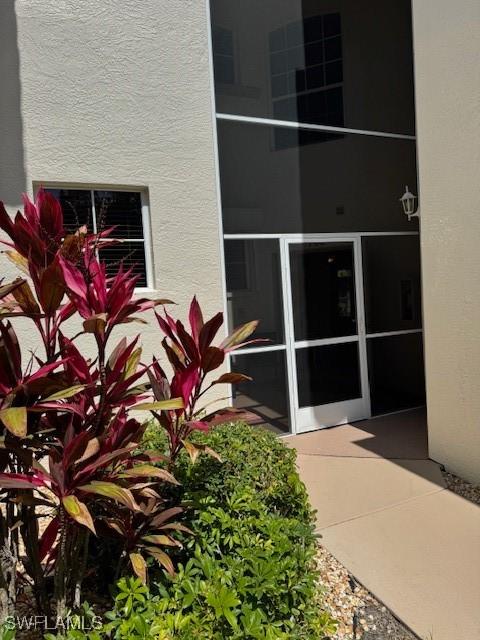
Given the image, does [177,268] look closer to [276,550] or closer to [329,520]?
[329,520]

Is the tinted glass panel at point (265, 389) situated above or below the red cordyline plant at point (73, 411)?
below

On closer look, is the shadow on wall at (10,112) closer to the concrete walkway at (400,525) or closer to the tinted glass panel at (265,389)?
the tinted glass panel at (265,389)

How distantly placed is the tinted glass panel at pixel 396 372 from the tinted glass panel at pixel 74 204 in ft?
14.3

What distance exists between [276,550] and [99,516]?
89 cm

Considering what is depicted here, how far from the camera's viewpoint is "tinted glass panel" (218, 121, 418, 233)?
6.23 metres

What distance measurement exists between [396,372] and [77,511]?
21.6 feet

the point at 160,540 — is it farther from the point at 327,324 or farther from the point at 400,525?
the point at 327,324

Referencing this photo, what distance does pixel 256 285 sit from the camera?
6.35 meters

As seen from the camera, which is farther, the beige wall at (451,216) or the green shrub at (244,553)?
the beige wall at (451,216)

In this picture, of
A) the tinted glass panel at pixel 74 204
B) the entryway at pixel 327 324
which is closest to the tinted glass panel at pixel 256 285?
the entryway at pixel 327 324

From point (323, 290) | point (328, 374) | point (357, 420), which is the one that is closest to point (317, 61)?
point (323, 290)

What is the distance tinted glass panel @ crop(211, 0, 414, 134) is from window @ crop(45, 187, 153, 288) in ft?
5.61

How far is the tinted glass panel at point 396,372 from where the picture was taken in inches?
293

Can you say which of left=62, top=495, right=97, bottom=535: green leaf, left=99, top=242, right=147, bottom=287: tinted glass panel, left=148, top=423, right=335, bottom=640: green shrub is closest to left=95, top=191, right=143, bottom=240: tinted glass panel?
left=99, top=242, right=147, bottom=287: tinted glass panel
